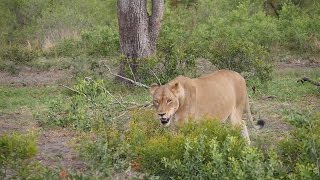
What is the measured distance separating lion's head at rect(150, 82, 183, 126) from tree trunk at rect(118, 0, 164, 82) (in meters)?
6.38

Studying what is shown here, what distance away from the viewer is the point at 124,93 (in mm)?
14188

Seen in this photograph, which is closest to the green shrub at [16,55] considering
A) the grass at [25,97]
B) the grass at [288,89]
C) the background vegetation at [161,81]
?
the background vegetation at [161,81]

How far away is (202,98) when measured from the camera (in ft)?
28.5

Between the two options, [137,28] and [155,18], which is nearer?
[137,28]

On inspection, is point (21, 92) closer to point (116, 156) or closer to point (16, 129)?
point (16, 129)

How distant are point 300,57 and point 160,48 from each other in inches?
272

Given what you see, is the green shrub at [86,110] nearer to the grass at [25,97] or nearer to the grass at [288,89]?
the grass at [25,97]

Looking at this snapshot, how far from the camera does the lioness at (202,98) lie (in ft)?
26.0

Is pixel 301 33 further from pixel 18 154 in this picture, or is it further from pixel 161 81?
pixel 18 154

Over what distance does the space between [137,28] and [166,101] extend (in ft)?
22.9

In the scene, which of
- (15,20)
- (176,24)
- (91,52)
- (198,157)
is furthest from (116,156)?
(15,20)

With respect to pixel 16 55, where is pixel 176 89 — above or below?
above

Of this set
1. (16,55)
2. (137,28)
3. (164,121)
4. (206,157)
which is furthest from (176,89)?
(16,55)

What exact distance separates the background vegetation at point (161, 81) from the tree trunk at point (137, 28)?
367 mm
